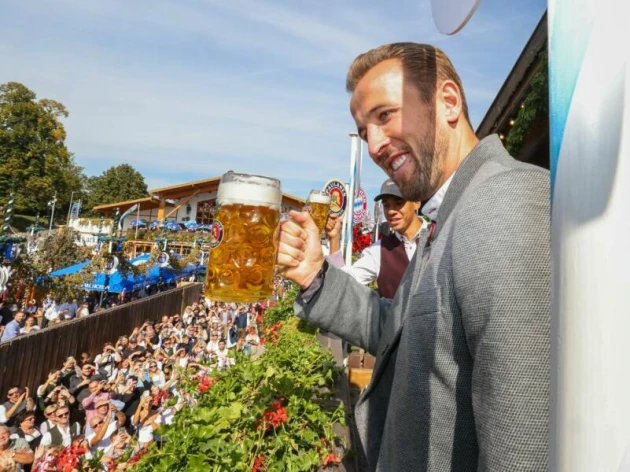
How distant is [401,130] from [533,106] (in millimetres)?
2223

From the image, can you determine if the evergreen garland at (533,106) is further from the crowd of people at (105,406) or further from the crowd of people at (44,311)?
the crowd of people at (44,311)

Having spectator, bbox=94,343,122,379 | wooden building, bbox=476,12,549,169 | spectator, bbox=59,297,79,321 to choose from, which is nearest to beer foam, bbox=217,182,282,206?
wooden building, bbox=476,12,549,169

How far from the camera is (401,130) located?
1126 millimetres

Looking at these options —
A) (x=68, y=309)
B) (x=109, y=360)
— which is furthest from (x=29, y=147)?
(x=109, y=360)

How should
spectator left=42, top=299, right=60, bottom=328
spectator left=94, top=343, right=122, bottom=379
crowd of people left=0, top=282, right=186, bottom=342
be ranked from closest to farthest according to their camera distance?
spectator left=94, top=343, right=122, bottom=379
crowd of people left=0, top=282, right=186, bottom=342
spectator left=42, top=299, right=60, bottom=328

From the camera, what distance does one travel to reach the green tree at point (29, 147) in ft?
127

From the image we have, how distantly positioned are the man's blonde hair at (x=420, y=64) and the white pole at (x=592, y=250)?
76 cm

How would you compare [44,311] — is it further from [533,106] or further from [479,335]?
[479,335]

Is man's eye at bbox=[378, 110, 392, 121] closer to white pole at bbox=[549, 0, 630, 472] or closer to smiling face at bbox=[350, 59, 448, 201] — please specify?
smiling face at bbox=[350, 59, 448, 201]

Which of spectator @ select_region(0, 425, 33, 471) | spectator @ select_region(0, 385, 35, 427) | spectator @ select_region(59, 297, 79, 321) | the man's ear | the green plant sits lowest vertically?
spectator @ select_region(0, 385, 35, 427)

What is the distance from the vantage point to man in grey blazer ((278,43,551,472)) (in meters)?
0.62

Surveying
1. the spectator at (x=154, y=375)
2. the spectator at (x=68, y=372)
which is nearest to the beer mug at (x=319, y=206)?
the spectator at (x=154, y=375)

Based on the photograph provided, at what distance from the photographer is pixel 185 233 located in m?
28.4

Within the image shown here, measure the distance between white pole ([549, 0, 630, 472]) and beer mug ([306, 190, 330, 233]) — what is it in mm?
2446
